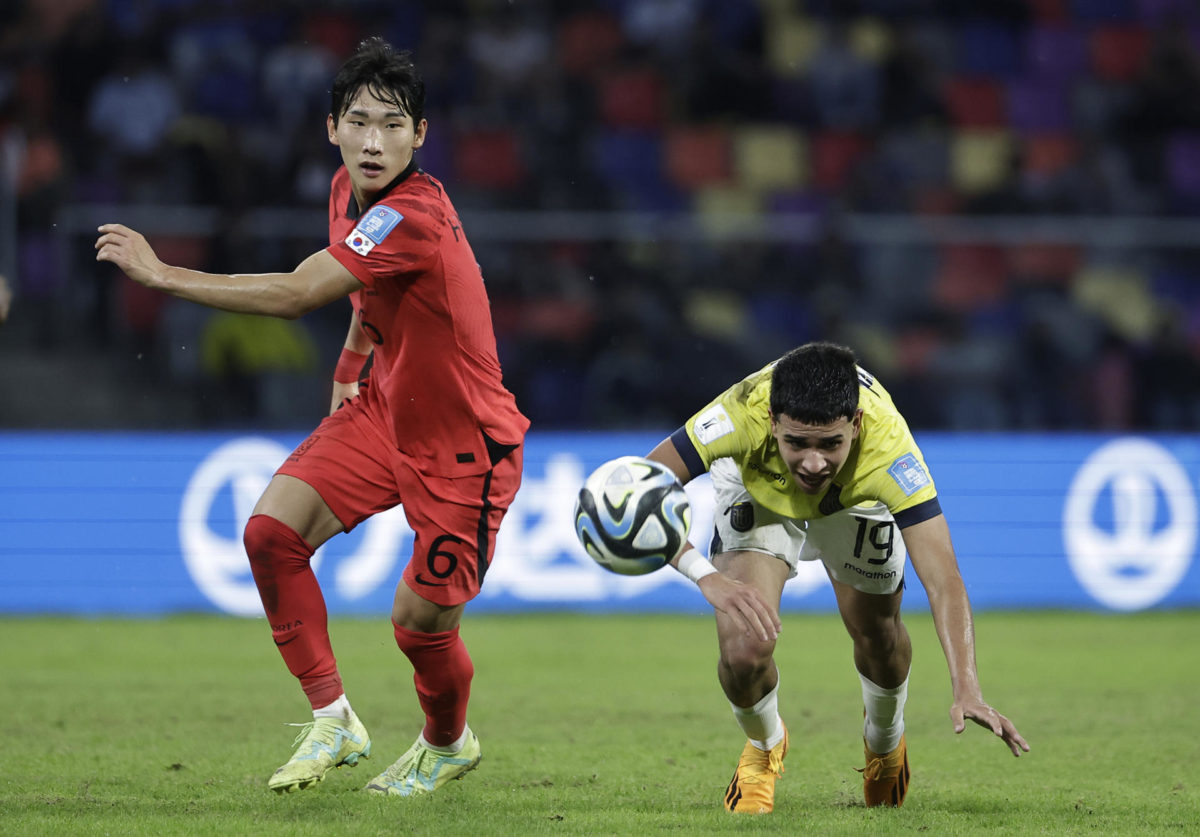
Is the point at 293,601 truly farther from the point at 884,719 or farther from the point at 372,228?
the point at 884,719

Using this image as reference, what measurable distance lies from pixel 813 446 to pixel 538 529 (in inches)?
260

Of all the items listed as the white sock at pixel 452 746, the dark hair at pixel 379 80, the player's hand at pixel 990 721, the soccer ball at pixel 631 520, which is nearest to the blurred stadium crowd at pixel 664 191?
the white sock at pixel 452 746

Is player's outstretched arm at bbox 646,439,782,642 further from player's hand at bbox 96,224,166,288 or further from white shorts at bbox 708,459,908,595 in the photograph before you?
player's hand at bbox 96,224,166,288

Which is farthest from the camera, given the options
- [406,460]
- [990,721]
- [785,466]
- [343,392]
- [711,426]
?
[343,392]

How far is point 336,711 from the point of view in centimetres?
543

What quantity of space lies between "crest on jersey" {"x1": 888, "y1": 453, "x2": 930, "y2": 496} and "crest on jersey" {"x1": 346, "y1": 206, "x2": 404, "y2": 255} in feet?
5.89

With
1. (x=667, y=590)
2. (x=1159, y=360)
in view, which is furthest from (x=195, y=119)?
(x=1159, y=360)

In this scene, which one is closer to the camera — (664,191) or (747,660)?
(747,660)

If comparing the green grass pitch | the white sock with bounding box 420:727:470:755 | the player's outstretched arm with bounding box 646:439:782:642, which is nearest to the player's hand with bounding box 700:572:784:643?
the player's outstretched arm with bounding box 646:439:782:642

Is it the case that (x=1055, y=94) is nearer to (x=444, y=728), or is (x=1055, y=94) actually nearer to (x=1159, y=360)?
(x=1159, y=360)

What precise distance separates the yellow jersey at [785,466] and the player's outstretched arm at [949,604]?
0.07 metres

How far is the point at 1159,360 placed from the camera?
41.7 ft

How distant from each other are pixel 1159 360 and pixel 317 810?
9.59 meters

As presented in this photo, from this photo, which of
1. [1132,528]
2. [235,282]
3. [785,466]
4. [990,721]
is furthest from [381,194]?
[1132,528]
